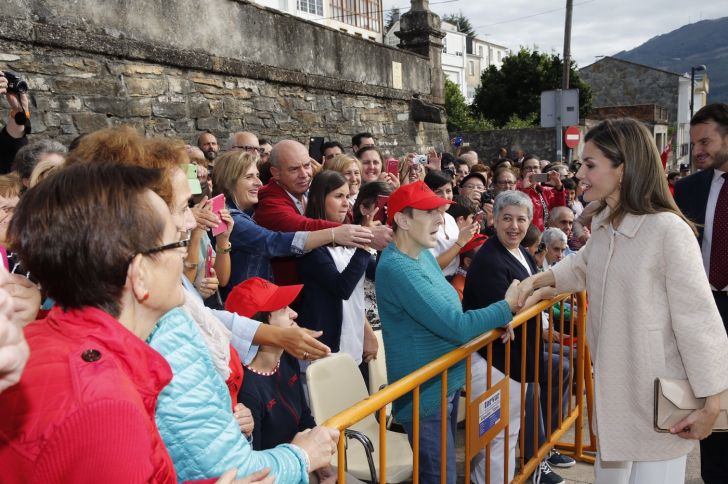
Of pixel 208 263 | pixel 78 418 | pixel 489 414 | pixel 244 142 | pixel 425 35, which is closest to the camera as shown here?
pixel 78 418

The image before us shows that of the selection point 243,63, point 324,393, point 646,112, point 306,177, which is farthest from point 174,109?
point 646,112

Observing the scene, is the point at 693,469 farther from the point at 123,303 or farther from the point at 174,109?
the point at 174,109

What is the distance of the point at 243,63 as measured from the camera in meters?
8.55

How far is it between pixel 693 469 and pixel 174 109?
6358 mm

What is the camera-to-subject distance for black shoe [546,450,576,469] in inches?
163

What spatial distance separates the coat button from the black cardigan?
263cm

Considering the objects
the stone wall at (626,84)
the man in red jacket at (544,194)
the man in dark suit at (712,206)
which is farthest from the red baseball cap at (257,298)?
the stone wall at (626,84)

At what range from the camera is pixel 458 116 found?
35.8 meters

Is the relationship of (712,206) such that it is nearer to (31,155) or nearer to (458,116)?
(31,155)

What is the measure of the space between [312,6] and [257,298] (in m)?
43.0

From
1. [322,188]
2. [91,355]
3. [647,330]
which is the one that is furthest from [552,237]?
[91,355]

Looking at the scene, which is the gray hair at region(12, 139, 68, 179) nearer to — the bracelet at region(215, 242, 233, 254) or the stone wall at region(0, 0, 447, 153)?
the bracelet at region(215, 242, 233, 254)

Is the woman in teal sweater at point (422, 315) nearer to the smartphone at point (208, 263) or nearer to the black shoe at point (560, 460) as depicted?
the smartphone at point (208, 263)

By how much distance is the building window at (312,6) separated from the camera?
4067cm
